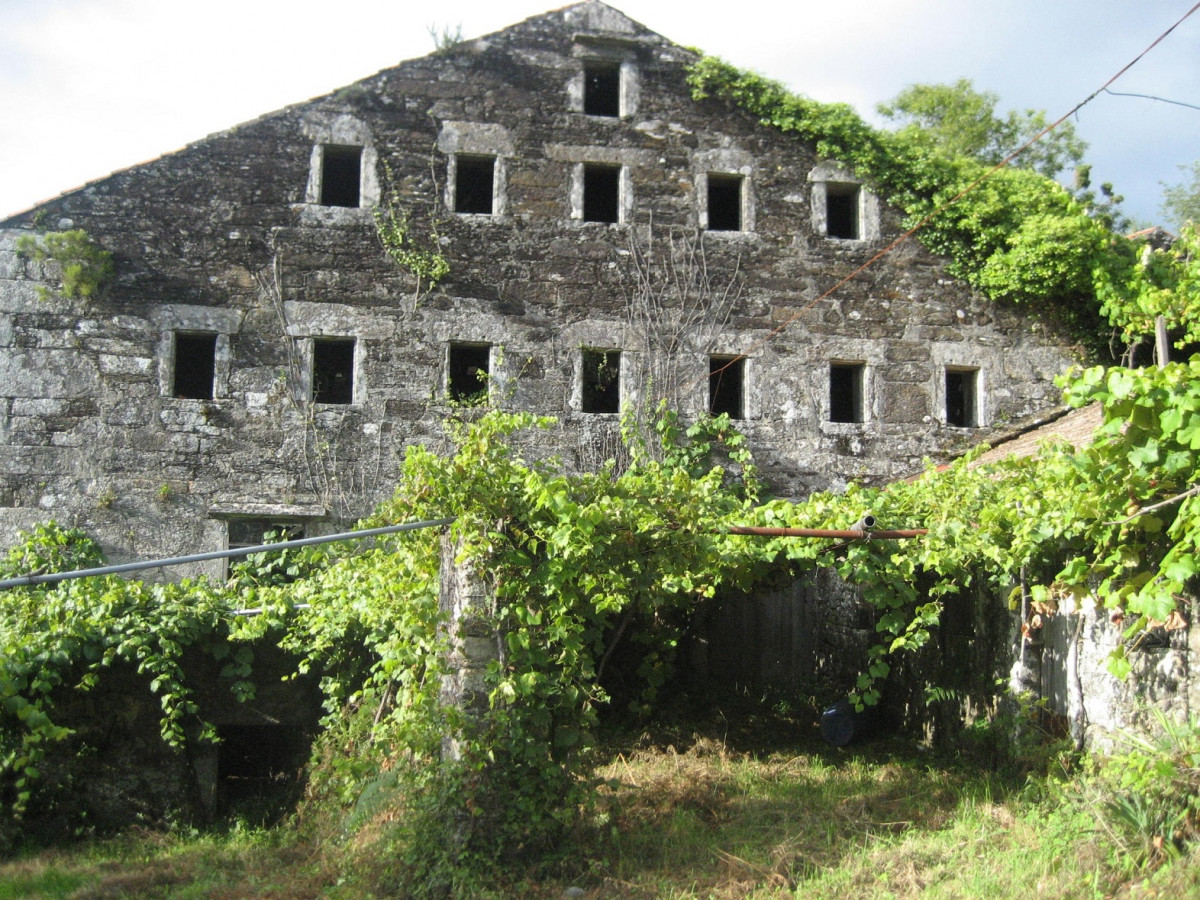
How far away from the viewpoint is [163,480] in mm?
9453

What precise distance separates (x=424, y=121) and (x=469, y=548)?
6.50m

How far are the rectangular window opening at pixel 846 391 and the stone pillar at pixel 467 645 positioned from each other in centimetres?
602

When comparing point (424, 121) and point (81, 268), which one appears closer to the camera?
point (81, 268)

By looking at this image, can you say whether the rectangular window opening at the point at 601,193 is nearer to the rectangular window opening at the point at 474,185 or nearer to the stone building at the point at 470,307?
the stone building at the point at 470,307

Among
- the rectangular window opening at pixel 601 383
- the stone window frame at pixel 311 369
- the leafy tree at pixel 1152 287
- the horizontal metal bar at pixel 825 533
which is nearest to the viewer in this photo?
the horizontal metal bar at pixel 825 533

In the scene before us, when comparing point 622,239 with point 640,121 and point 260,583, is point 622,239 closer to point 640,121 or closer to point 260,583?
point 640,121

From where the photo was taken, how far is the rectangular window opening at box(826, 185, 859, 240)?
428 inches

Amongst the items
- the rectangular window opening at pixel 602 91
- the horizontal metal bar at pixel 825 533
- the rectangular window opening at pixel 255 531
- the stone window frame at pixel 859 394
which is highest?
the rectangular window opening at pixel 602 91

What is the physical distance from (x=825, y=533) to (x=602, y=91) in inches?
257

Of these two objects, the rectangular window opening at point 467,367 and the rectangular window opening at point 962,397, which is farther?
the rectangular window opening at point 962,397

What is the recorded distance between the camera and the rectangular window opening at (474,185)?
10555 mm

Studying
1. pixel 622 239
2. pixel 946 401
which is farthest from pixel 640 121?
pixel 946 401

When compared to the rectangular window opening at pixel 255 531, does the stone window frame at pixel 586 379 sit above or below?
above

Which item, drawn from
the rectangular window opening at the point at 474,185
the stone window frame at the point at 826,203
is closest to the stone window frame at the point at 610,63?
the rectangular window opening at the point at 474,185
